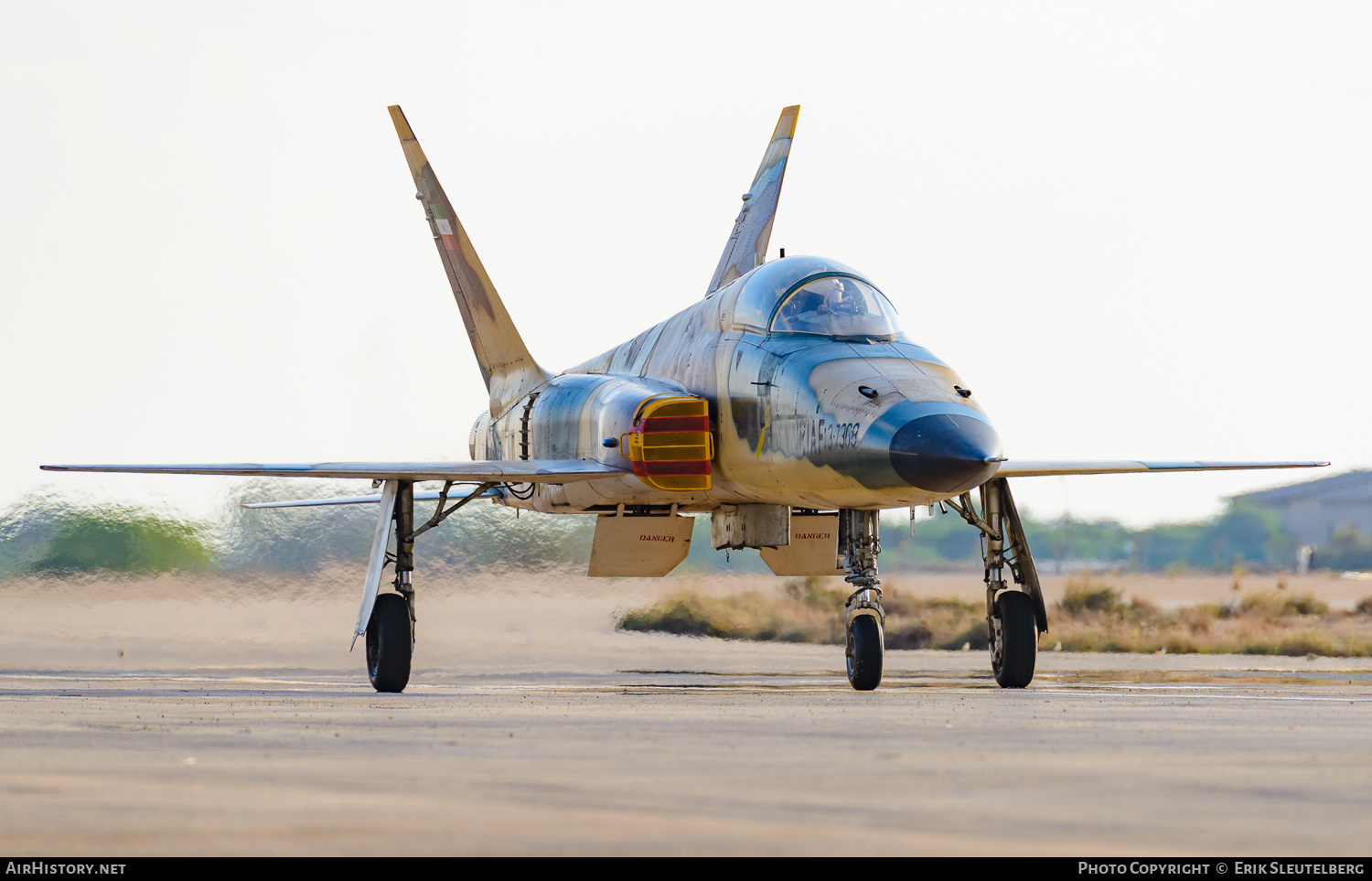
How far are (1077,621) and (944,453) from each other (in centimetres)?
1772

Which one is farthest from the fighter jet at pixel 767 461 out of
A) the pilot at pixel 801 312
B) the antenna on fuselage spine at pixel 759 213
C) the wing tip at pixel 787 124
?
the wing tip at pixel 787 124

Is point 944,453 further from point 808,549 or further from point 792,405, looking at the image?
point 808,549

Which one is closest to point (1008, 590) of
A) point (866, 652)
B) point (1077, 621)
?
point (866, 652)

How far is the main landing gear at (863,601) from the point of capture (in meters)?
13.3

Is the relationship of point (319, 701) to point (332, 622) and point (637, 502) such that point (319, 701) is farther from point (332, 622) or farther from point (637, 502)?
point (332, 622)

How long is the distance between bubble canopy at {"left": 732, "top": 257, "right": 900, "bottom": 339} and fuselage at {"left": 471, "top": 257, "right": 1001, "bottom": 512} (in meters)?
0.01

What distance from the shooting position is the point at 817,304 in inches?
537

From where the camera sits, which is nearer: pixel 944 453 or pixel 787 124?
pixel 944 453

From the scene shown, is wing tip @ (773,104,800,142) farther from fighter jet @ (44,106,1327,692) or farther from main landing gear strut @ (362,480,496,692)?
main landing gear strut @ (362,480,496,692)

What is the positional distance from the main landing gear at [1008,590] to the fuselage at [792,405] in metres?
1.55

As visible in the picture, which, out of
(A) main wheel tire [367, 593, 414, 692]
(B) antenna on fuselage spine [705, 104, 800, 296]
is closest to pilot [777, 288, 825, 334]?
(A) main wheel tire [367, 593, 414, 692]

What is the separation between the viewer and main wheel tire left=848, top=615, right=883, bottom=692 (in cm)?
1323

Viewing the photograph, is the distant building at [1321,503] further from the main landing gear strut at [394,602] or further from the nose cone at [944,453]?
the nose cone at [944,453]

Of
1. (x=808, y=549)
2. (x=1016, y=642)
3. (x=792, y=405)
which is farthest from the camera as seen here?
(x=808, y=549)
